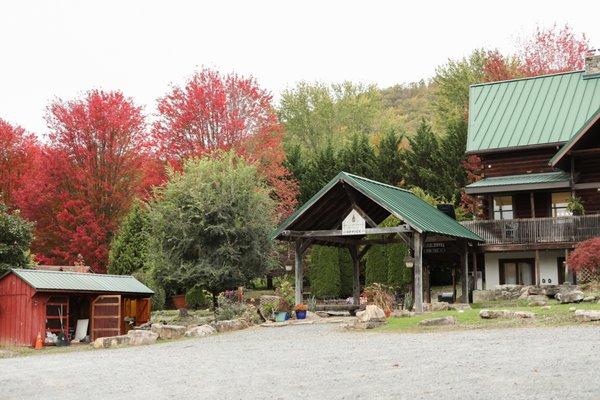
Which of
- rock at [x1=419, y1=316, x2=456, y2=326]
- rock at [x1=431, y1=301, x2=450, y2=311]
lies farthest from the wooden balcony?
rock at [x1=419, y1=316, x2=456, y2=326]

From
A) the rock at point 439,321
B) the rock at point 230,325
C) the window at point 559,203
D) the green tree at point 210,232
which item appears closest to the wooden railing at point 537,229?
the window at point 559,203

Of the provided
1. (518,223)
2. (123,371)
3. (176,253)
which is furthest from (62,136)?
(123,371)

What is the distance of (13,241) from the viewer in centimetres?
3553

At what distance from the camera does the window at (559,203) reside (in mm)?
39188

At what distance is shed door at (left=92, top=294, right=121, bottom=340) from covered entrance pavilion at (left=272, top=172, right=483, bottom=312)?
278 inches

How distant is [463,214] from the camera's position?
46062 millimetres

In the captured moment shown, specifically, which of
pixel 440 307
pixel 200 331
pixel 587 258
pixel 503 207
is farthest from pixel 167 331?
pixel 503 207

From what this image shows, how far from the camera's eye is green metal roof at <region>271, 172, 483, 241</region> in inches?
1111

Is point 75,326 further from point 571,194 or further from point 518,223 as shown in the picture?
point 571,194

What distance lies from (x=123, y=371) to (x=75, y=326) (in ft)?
50.1

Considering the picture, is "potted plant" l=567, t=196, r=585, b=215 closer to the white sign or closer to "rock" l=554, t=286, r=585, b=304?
"rock" l=554, t=286, r=585, b=304

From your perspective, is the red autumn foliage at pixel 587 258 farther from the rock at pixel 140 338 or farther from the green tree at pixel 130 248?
the green tree at pixel 130 248

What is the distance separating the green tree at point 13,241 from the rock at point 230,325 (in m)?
11.3

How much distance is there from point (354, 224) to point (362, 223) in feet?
1.03
